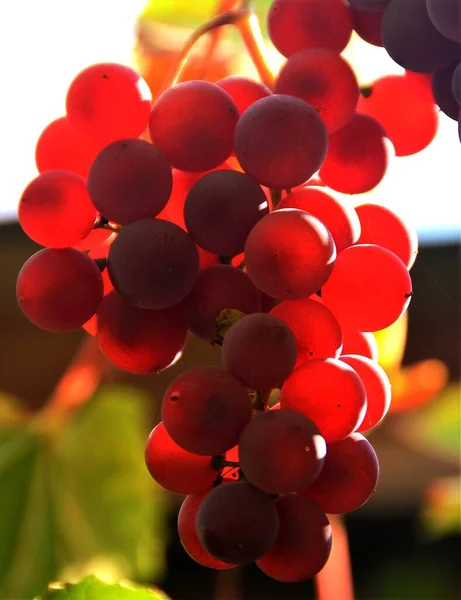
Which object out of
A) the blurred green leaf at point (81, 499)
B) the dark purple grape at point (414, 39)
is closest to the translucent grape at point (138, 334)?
the dark purple grape at point (414, 39)

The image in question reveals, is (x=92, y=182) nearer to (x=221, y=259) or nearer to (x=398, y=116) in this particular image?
(x=221, y=259)

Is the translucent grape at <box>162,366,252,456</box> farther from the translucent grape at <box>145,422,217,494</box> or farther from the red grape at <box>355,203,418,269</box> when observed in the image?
the red grape at <box>355,203,418,269</box>

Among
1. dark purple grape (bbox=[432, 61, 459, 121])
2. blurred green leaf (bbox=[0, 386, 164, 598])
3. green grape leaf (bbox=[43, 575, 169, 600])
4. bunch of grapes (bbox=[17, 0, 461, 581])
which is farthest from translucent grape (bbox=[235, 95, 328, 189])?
blurred green leaf (bbox=[0, 386, 164, 598])

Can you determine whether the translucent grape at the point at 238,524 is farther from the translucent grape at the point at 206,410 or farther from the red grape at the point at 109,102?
the red grape at the point at 109,102

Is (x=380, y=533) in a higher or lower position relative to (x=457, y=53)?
lower

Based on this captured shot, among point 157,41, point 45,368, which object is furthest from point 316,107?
point 45,368

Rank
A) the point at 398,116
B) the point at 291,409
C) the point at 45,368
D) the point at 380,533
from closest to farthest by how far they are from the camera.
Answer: the point at 291,409 < the point at 398,116 < the point at 45,368 < the point at 380,533
